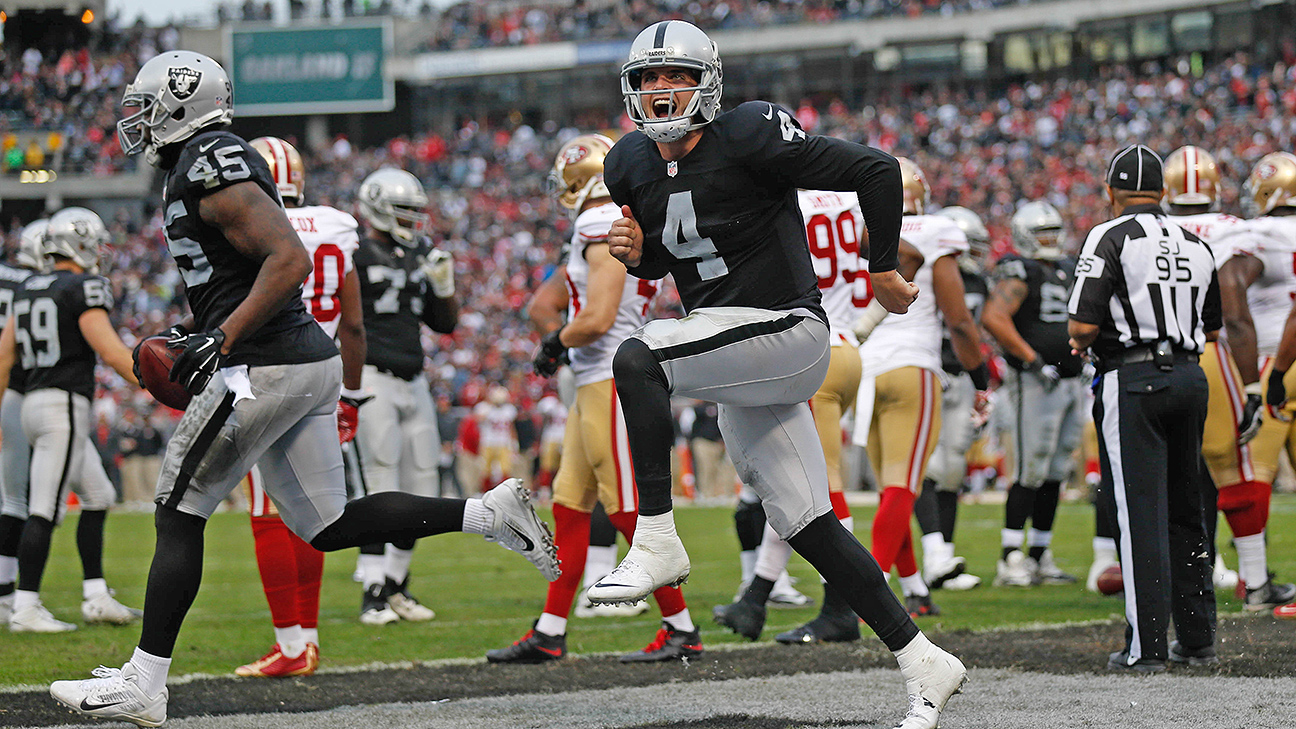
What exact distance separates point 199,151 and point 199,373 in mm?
670

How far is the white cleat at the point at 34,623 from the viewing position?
671 cm

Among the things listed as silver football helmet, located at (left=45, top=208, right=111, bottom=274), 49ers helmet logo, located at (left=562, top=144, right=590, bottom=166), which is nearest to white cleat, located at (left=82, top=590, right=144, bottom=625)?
silver football helmet, located at (left=45, top=208, right=111, bottom=274)

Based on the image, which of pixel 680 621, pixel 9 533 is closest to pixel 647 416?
pixel 680 621

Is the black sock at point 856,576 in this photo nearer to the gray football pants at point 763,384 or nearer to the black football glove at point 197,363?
the gray football pants at point 763,384

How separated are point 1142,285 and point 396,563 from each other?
3.99 meters

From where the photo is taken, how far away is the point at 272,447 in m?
4.41

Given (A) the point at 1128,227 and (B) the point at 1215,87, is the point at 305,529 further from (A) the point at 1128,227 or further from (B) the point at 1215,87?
(B) the point at 1215,87

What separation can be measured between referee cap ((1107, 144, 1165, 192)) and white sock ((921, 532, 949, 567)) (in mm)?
3320

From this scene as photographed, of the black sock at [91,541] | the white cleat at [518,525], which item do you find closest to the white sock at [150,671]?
the white cleat at [518,525]

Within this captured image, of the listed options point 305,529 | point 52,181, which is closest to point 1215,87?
point 52,181

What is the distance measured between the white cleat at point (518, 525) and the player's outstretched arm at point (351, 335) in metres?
1.26

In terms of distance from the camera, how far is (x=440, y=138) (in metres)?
40.6

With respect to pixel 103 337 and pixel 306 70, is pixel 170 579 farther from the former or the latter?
pixel 306 70

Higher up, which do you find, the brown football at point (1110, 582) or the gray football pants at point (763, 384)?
the gray football pants at point (763, 384)
